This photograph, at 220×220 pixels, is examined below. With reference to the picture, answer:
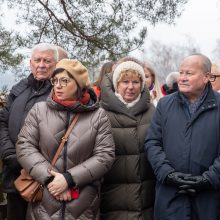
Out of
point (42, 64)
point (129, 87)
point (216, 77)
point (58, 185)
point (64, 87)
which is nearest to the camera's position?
point (58, 185)

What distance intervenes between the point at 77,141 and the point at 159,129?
0.69 meters

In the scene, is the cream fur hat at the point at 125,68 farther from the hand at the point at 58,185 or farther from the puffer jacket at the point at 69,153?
the hand at the point at 58,185

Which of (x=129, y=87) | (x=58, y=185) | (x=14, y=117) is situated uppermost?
(x=129, y=87)

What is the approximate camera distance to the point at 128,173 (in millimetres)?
3584

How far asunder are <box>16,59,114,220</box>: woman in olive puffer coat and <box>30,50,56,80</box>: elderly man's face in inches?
19.1

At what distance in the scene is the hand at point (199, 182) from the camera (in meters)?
3.26

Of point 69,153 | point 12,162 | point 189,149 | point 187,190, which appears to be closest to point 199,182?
point 187,190

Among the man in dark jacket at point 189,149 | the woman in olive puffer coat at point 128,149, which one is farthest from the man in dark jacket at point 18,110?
the man in dark jacket at point 189,149

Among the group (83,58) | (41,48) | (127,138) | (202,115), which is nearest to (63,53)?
(41,48)

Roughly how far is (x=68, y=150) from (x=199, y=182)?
3.13 ft

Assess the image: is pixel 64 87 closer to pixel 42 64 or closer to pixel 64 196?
pixel 42 64

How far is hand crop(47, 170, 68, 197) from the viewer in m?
3.12

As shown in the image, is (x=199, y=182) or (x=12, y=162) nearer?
(x=199, y=182)

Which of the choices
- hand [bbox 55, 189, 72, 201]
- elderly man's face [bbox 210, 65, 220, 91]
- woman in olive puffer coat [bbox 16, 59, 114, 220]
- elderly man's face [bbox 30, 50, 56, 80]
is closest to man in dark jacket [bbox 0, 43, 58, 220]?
elderly man's face [bbox 30, 50, 56, 80]
